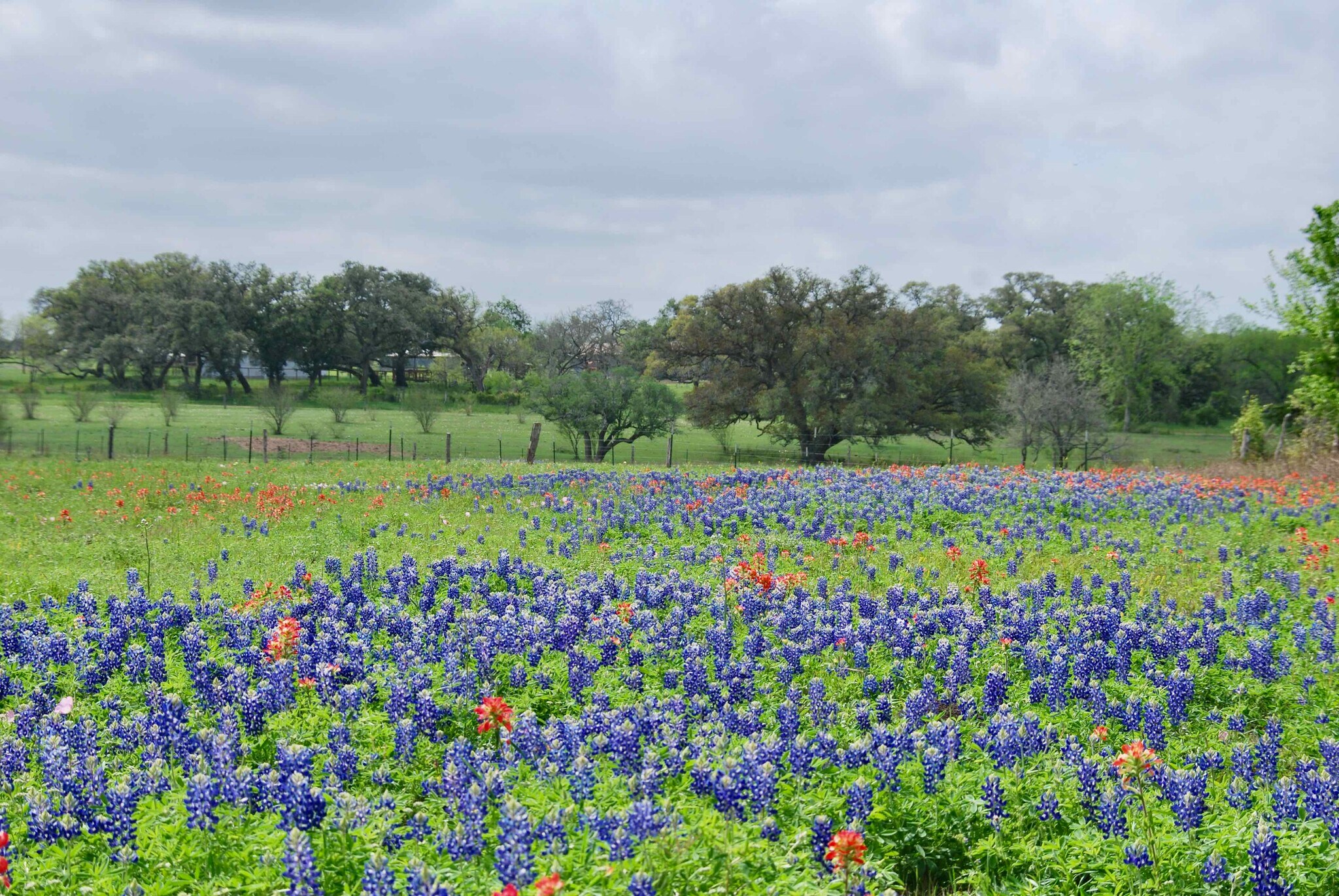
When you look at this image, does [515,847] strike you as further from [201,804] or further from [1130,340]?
[1130,340]

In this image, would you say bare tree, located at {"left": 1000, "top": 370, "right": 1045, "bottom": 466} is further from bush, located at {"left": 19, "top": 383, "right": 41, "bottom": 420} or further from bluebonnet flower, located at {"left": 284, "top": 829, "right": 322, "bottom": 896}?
bush, located at {"left": 19, "top": 383, "right": 41, "bottom": 420}

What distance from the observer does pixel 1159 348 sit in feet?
258

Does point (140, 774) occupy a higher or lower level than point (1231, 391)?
lower

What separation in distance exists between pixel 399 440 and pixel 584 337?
39781 millimetres

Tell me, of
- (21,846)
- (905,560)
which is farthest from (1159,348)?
(21,846)

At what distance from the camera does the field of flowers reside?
13.5 ft

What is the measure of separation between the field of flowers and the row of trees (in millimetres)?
33170

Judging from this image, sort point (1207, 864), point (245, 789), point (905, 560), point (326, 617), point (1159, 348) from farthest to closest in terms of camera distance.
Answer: point (1159, 348), point (905, 560), point (326, 617), point (245, 789), point (1207, 864)

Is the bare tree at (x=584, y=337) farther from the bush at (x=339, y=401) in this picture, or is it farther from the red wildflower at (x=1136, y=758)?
the red wildflower at (x=1136, y=758)

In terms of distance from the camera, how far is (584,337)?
297ft

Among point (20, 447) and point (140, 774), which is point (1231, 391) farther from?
point (140, 774)

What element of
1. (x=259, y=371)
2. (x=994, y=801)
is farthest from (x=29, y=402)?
(x=994, y=801)

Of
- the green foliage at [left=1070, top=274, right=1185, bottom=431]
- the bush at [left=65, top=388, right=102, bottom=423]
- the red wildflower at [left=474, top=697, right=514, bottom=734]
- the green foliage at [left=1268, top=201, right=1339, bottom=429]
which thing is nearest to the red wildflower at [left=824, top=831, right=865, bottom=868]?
the red wildflower at [left=474, top=697, right=514, bottom=734]

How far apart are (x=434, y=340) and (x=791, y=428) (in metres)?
50.4
